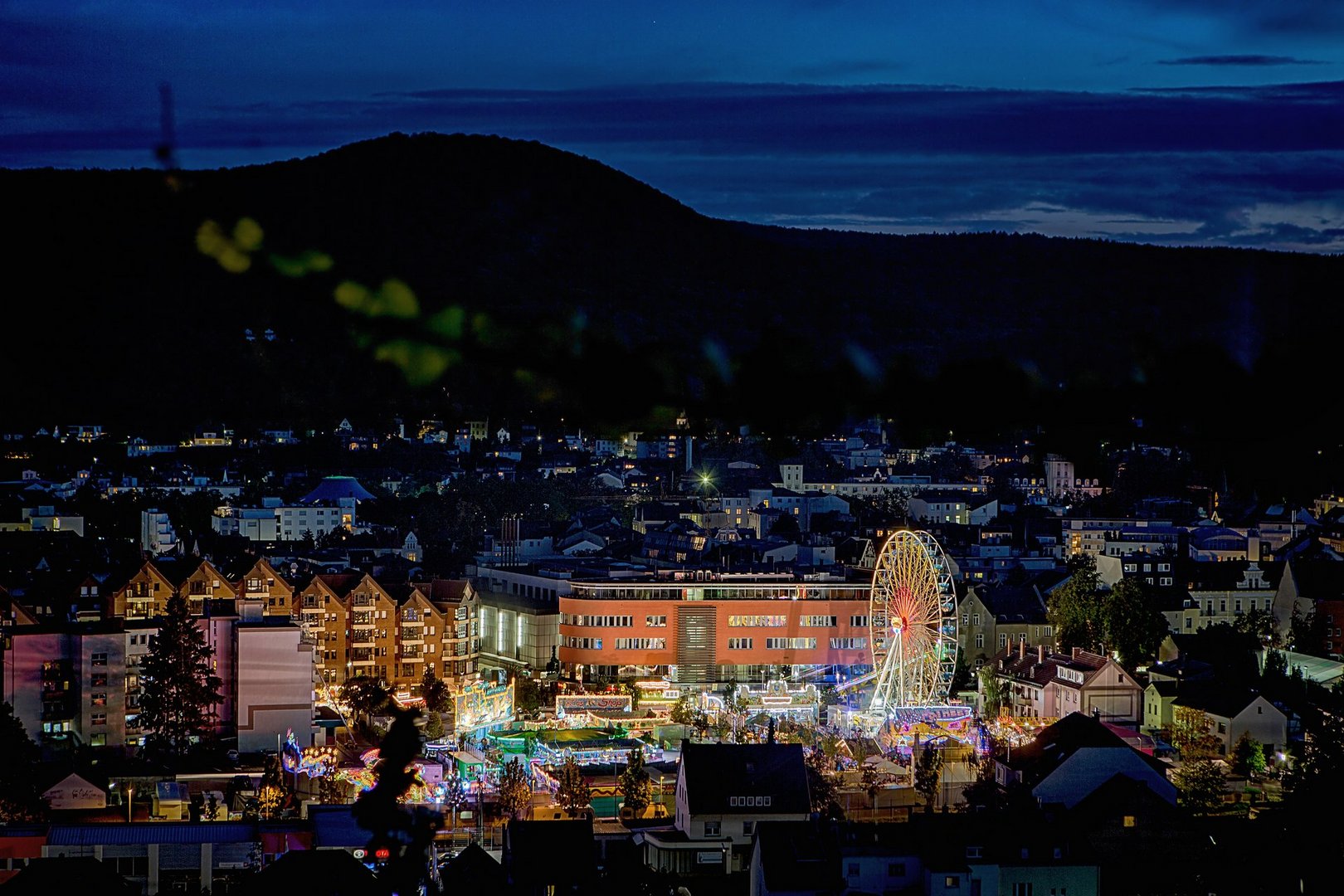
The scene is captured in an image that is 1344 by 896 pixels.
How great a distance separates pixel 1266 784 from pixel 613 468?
61.1ft

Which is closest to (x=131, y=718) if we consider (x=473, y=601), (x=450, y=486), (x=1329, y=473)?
(x=473, y=601)

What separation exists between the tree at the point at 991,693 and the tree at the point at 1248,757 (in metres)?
1.96

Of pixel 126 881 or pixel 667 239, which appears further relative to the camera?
pixel 667 239

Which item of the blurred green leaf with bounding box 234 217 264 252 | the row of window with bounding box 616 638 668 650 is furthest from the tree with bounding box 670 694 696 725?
the blurred green leaf with bounding box 234 217 264 252

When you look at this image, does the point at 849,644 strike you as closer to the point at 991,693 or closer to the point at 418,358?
the point at 991,693

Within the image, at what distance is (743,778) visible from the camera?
8.80 meters

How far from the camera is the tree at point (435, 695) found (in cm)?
1214

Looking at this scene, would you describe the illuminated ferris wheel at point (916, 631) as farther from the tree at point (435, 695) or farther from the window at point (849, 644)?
the tree at point (435, 695)

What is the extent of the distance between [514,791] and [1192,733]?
443 centimetres

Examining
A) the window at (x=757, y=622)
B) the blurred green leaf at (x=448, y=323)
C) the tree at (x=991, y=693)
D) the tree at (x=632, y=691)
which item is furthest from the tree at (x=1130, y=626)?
the blurred green leaf at (x=448, y=323)

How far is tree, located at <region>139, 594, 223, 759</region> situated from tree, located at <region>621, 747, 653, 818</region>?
2776mm

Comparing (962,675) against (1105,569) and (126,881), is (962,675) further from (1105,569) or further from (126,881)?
(126,881)

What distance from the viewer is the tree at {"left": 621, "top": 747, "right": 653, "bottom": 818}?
9.56m

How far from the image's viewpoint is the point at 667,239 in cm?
5078
